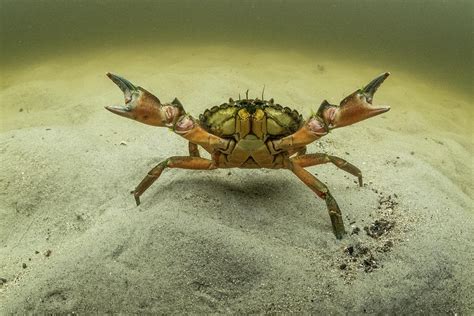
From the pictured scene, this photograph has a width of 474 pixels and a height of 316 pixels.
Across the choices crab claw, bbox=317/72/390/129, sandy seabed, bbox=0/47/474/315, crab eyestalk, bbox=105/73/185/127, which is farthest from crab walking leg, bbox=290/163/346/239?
crab eyestalk, bbox=105/73/185/127

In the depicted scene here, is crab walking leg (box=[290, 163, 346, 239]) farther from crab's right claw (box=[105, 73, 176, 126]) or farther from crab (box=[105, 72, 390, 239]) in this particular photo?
crab's right claw (box=[105, 73, 176, 126])

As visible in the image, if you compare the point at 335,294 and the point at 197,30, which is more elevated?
the point at 335,294

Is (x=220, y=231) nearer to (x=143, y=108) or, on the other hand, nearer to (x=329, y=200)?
(x=329, y=200)

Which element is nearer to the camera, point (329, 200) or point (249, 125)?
point (249, 125)

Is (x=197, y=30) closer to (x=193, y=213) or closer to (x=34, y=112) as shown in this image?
(x=34, y=112)

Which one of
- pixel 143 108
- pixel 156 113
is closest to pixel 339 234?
pixel 156 113

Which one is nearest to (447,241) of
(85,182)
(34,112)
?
(85,182)
